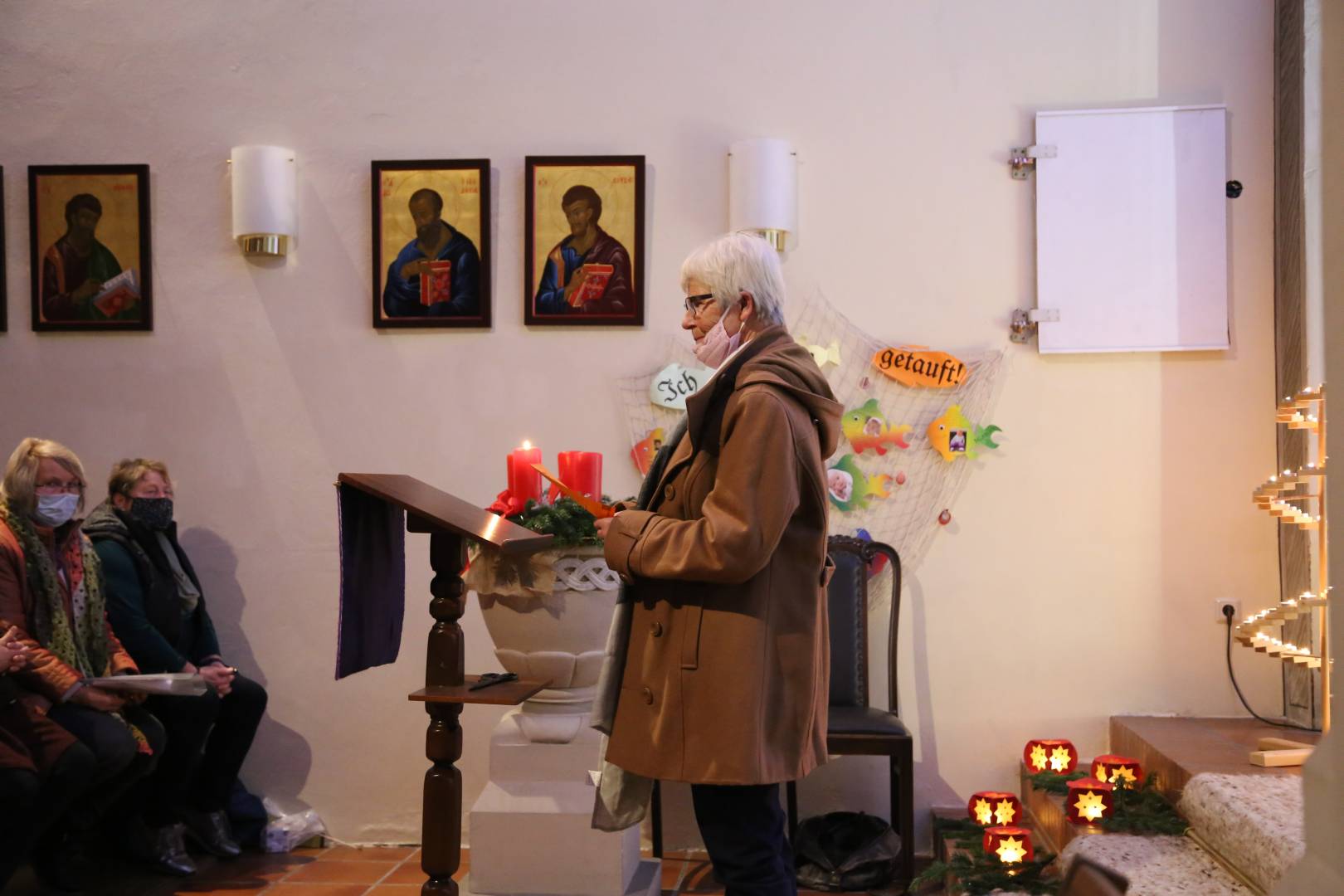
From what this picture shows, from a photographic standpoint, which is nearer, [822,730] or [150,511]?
[822,730]

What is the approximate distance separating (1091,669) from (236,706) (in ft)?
9.53

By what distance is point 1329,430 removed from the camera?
92cm

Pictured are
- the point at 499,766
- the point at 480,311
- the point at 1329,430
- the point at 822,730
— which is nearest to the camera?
the point at 1329,430

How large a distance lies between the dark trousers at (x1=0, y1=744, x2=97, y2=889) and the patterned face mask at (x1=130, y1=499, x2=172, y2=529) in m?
0.88

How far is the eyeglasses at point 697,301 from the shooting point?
2346mm

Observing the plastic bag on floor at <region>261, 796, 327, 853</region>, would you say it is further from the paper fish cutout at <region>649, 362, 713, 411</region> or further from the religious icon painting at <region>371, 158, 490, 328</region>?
the paper fish cutout at <region>649, 362, 713, 411</region>

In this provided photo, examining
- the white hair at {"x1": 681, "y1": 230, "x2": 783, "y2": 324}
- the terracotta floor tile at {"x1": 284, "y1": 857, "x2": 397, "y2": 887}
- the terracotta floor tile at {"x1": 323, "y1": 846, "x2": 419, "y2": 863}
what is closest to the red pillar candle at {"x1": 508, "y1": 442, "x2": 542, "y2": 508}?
the white hair at {"x1": 681, "y1": 230, "x2": 783, "y2": 324}

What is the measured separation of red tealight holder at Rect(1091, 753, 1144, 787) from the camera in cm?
360

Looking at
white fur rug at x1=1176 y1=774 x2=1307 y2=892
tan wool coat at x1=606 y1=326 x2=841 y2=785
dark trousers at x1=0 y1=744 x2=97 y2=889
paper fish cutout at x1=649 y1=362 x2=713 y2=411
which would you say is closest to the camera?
tan wool coat at x1=606 y1=326 x2=841 y2=785

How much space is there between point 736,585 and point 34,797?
2.27m

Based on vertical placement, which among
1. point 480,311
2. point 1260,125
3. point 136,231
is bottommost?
point 480,311

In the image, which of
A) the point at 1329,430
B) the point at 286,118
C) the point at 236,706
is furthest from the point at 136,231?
the point at 1329,430

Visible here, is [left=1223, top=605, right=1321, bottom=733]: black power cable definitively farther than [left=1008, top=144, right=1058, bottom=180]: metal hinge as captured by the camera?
No

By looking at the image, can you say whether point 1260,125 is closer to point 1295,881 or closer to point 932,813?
point 932,813
